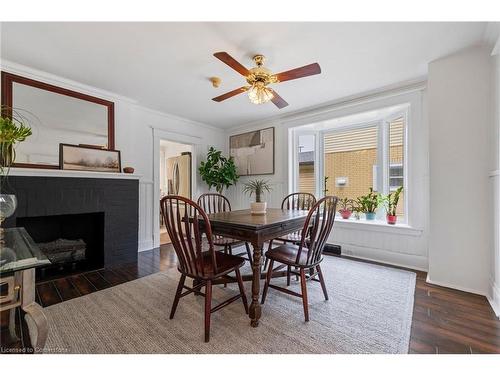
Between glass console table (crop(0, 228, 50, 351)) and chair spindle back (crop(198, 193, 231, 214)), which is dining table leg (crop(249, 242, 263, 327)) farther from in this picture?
chair spindle back (crop(198, 193, 231, 214))

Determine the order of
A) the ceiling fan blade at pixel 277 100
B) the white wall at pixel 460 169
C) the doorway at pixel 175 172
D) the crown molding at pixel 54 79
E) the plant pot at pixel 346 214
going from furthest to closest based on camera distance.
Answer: the doorway at pixel 175 172
the plant pot at pixel 346 214
the crown molding at pixel 54 79
the ceiling fan blade at pixel 277 100
the white wall at pixel 460 169

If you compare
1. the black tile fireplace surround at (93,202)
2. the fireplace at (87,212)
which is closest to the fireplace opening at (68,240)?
the fireplace at (87,212)

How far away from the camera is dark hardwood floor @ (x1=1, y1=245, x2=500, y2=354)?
1.42 m

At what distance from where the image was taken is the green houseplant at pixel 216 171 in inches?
171

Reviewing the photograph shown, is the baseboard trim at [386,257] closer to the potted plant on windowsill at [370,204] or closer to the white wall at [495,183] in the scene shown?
the potted plant on windowsill at [370,204]

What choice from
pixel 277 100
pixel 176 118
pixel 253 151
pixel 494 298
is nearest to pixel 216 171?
pixel 253 151

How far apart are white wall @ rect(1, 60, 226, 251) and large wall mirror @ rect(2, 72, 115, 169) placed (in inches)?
4.1

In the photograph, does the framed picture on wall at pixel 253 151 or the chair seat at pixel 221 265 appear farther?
the framed picture on wall at pixel 253 151

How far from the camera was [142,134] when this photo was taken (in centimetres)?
365

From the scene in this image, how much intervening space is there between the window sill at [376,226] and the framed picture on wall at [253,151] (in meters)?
1.57

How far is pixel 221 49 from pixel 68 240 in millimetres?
2941

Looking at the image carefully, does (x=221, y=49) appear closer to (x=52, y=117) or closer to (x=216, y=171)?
(x=52, y=117)
